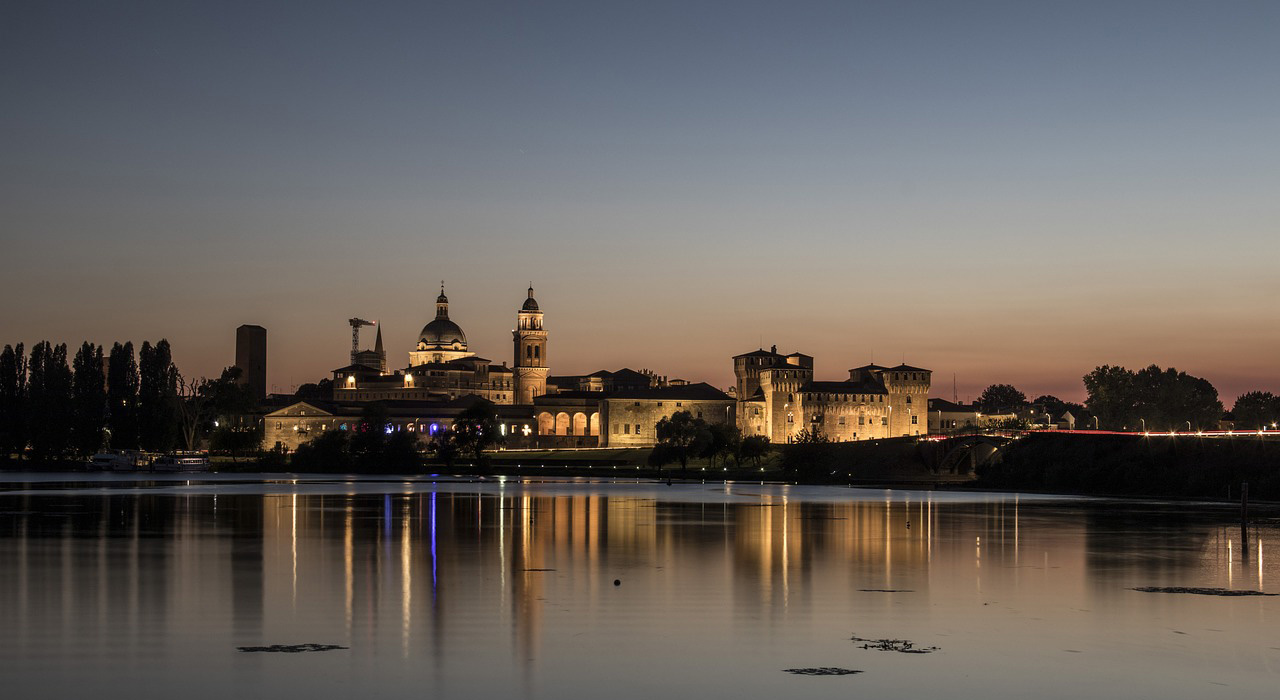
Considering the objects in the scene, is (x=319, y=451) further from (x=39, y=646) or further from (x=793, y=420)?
(x=39, y=646)

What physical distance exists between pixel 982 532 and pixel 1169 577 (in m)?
10.6

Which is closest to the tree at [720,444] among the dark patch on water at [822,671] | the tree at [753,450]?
the tree at [753,450]

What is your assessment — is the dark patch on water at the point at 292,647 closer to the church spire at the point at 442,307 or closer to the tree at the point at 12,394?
the tree at the point at 12,394

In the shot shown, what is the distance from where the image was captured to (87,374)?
322 ft

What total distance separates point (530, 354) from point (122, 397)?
73273 millimetres

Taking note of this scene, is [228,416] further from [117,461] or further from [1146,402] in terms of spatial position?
[1146,402]

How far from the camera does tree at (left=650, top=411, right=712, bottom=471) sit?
3748 inches

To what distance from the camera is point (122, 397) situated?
330ft

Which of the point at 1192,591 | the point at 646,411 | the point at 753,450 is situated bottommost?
the point at 753,450

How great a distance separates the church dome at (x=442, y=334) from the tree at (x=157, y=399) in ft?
282

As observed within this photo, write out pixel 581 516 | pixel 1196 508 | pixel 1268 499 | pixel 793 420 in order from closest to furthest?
1. pixel 581 516
2. pixel 1196 508
3. pixel 1268 499
4. pixel 793 420

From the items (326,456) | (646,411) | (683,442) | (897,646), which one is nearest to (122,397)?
(326,456)

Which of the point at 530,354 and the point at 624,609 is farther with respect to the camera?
the point at 530,354

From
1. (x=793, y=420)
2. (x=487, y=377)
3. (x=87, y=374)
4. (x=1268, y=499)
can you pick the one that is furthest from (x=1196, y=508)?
(x=487, y=377)
